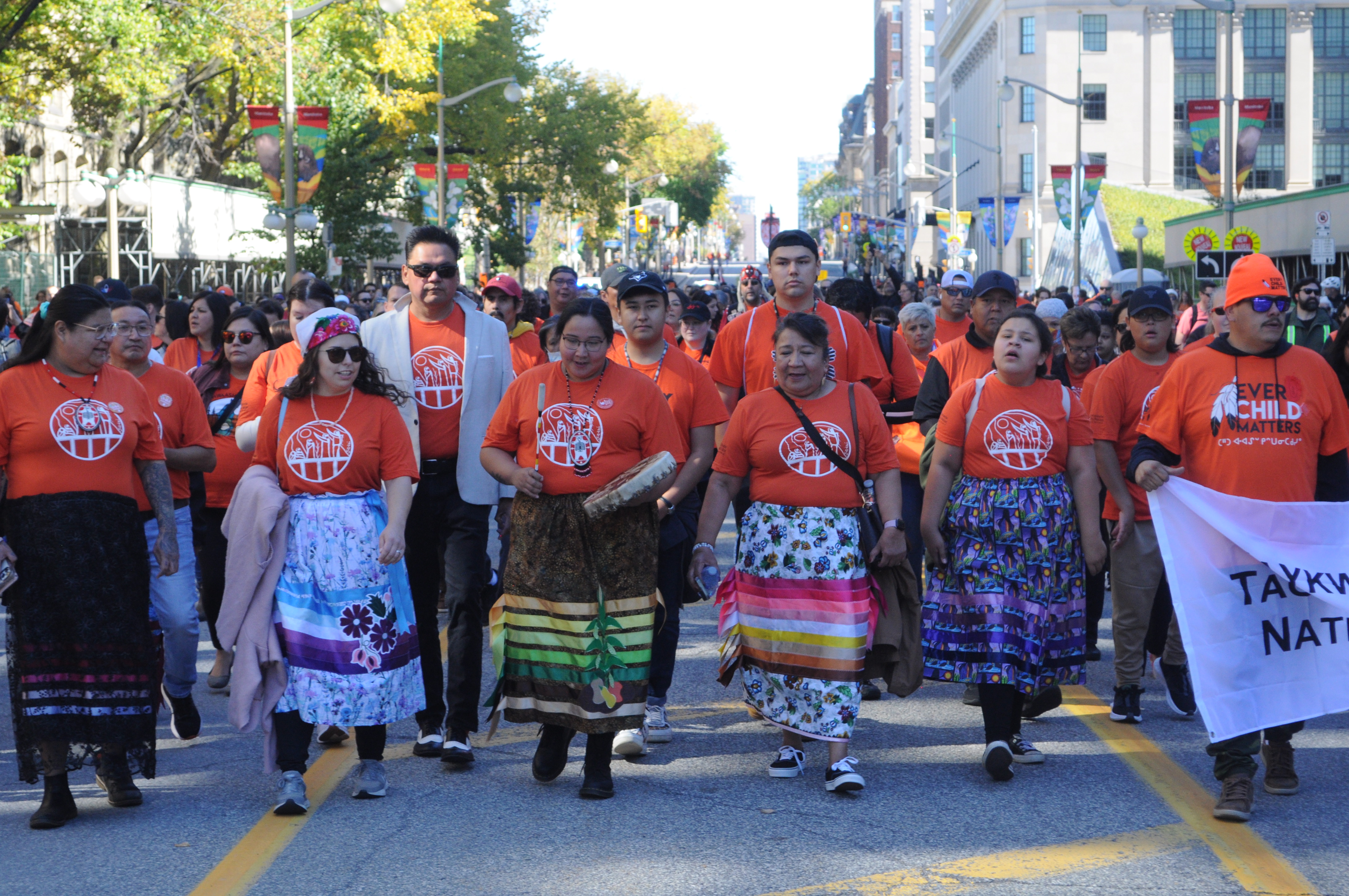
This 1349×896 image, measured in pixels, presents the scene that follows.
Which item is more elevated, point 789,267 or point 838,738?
point 789,267

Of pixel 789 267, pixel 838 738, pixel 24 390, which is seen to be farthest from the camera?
pixel 789 267

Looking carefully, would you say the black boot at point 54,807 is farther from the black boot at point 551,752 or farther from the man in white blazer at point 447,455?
the black boot at point 551,752

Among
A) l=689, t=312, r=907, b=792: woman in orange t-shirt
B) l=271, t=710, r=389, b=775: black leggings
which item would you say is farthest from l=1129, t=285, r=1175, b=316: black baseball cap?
l=271, t=710, r=389, b=775: black leggings

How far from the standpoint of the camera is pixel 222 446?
7770 mm

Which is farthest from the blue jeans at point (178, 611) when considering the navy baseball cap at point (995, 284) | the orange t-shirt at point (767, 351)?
the navy baseball cap at point (995, 284)

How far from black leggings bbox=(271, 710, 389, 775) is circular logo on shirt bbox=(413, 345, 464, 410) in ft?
4.58

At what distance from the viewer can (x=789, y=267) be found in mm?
7191

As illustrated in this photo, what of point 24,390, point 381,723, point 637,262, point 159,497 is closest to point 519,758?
point 381,723

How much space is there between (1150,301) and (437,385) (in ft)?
11.5

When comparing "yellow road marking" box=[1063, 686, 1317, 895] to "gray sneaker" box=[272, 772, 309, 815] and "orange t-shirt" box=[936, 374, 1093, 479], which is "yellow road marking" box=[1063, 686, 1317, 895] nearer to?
"orange t-shirt" box=[936, 374, 1093, 479]

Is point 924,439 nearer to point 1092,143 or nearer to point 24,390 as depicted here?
point 24,390

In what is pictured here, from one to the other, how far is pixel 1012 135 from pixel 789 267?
269 feet

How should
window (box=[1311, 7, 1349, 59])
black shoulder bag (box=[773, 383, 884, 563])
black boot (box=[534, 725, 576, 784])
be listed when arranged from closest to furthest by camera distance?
black shoulder bag (box=[773, 383, 884, 563]), black boot (box=[534, 725, 576, 784]), window (box=[1311, 7, 1349, 59])

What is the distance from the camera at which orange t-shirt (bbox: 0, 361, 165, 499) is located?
→ 5648 mm
